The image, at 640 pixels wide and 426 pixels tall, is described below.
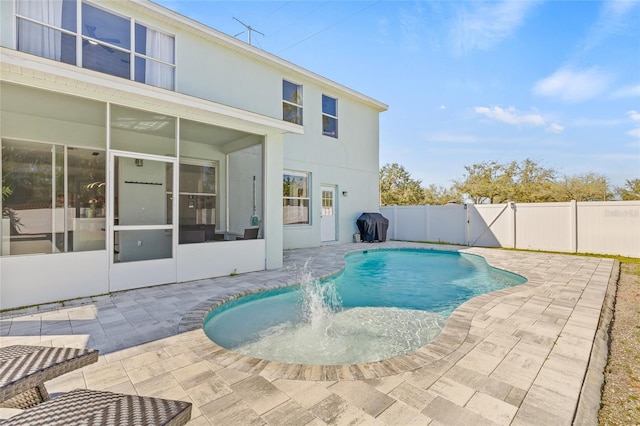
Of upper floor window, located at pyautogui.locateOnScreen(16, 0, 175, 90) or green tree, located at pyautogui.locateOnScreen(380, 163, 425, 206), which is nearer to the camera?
upper floor window, located at pyautogui.locateOnScreen(16, 0, 175, 90)

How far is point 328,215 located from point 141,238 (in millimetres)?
7777

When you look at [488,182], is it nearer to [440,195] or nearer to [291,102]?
[440,195]

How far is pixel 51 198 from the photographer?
6.90 m

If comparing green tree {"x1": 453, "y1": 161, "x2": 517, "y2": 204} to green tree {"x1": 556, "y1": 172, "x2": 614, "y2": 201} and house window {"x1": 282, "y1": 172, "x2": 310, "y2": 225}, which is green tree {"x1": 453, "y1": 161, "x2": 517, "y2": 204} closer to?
green tree {"x1": 556, "y1": 172, "x2": 614, "y2": 201}

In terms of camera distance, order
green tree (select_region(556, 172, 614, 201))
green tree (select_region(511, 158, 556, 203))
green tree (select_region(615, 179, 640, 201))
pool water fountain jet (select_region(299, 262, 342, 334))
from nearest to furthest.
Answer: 1. pool water fountain jet (select_region(299, 262, 342, 334))
2. green tree (select_region(615, 179, 640, 201))
3. green tree (select_region(556, 172, 614, 201))
4. green tree (select_region(511, 158, 556, 203))

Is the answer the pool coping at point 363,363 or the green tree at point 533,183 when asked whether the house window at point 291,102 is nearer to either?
the pool coping at point 363,363

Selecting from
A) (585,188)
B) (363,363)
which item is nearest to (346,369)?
(363,363)

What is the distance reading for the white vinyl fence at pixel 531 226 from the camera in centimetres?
980

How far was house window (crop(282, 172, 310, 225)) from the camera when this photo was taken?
1102 centimetres

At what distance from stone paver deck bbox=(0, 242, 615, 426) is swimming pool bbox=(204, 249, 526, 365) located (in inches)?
20.2

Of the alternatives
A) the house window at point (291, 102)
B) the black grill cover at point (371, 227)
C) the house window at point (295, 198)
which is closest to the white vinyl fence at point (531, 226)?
the black grill cover at point (371, 227)

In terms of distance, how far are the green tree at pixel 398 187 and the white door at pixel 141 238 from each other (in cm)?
2550

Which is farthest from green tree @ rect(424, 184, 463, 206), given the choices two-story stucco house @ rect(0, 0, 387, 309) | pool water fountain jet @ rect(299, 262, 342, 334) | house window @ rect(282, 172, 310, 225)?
pool water fountain jet @ rect(299, 262, 342, 334)

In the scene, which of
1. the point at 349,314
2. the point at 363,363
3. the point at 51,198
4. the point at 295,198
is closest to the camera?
the point at 363,363
